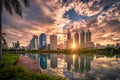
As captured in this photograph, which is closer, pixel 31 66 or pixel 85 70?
pixel 31 66

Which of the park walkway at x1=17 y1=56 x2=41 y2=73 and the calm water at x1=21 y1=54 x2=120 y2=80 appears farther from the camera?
the calm water at x1=21 y1=54 x2=120 y2=80

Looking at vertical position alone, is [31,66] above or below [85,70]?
above

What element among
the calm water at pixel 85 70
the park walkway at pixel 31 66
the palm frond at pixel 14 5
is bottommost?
the calm water at pixel 85 70

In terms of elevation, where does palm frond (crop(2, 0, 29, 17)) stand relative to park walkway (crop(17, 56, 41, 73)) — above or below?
above

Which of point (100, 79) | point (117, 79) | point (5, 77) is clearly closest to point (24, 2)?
point (5, 77)

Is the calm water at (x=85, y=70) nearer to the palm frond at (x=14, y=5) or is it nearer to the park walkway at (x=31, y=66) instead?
the park walkway at (x=31, y=66)

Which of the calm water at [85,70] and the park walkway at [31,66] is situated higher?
the park walkway at [31,66]

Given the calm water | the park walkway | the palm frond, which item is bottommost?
the calm water

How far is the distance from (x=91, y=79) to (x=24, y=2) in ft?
48.4

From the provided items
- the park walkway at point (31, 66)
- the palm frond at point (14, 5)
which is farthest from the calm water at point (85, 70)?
the palm frond at point (14, 5)

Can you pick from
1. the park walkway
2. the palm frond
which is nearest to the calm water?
the park walkway

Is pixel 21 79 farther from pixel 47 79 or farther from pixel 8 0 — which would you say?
pixel 8 0

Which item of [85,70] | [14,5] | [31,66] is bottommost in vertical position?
[85,70]

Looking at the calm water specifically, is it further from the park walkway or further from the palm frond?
the palm frond
